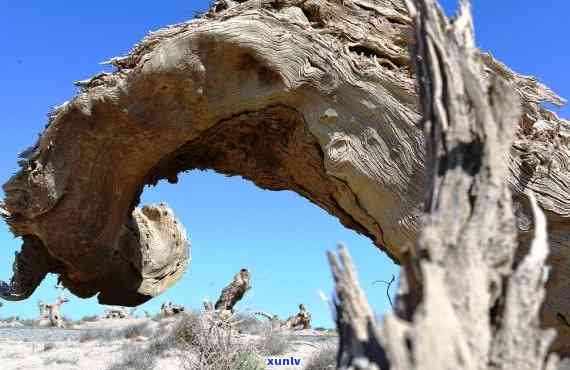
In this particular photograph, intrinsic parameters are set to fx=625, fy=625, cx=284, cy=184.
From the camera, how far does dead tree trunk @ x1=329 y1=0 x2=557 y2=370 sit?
5.14 feet

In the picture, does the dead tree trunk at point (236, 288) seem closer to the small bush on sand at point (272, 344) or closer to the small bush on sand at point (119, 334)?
the small bush on sand at point (119, 334)

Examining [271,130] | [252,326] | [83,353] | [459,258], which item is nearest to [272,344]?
[252,326]

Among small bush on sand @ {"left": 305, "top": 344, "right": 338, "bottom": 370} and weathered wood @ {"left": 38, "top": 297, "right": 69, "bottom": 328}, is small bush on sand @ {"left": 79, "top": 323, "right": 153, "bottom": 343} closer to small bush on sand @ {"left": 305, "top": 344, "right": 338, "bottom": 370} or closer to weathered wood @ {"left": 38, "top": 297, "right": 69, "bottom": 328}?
small bush on sand @ {"left": 305, "top": 344, "right": 338, "bottom": 370}

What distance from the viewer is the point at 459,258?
1797mm

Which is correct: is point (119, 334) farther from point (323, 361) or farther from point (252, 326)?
point (323, 361)

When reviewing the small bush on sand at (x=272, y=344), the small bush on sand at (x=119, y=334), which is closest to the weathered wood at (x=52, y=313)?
the small bush on sand at (x=119, y=334)

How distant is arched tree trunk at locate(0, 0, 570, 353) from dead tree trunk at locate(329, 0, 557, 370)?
2.24 m

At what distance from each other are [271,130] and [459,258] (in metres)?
4.48

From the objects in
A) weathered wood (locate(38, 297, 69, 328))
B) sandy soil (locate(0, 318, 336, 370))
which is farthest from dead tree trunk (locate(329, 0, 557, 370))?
weathered wood (locate(38, 297, 69, 328))

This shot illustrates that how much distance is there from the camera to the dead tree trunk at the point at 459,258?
1.57 metres

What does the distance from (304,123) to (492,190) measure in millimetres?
3629

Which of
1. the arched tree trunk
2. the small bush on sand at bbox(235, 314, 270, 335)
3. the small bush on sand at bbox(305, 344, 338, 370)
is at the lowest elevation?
the small bush on sand at bbox(305, 344, 338, 370)

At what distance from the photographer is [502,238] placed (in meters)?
1.94

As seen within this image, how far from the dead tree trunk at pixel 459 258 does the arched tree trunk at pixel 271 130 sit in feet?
7.33
